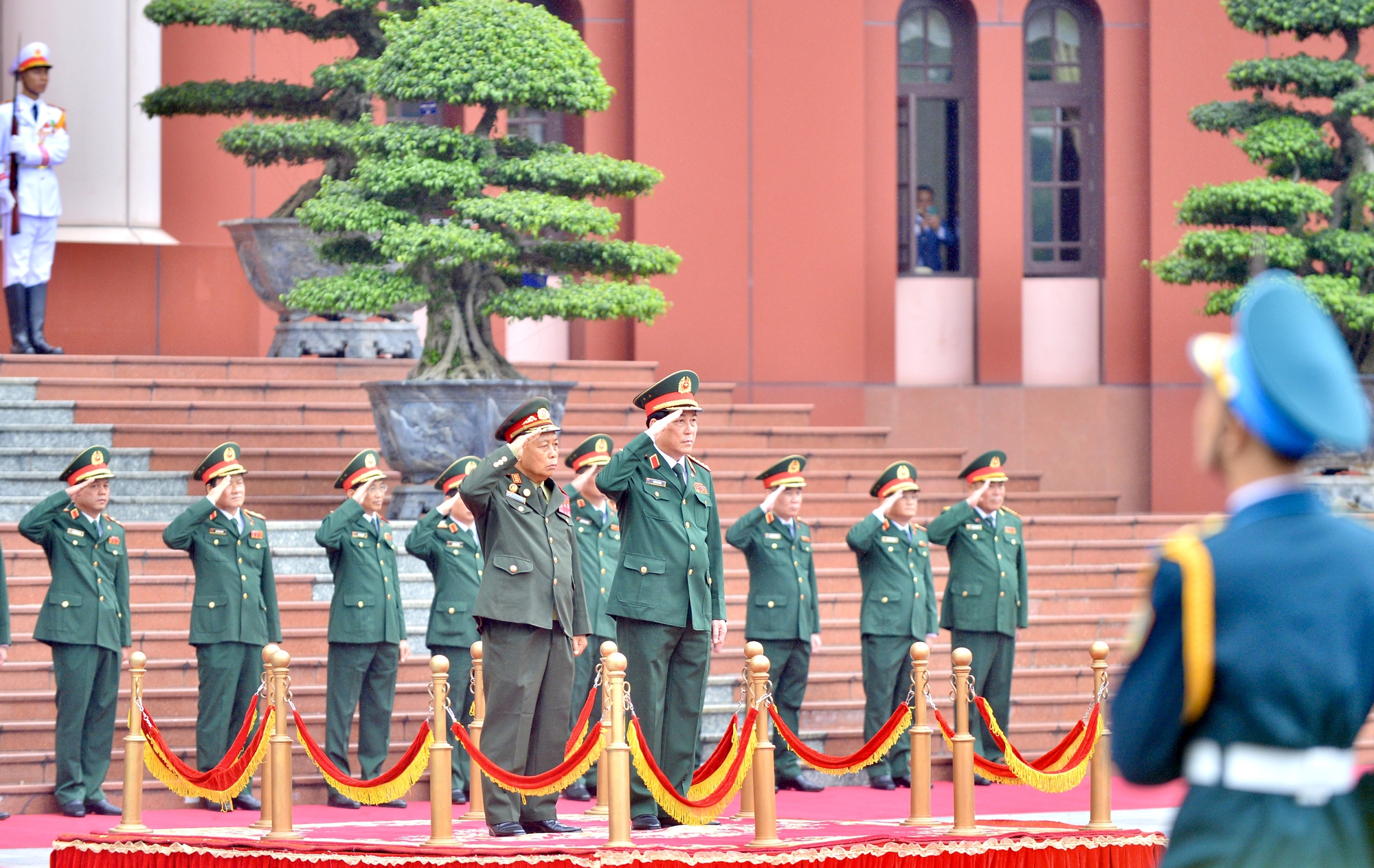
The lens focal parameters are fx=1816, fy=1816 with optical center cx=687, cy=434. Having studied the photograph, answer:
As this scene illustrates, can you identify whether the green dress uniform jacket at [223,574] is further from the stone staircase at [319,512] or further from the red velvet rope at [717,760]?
the red velvet rope at [717,760]

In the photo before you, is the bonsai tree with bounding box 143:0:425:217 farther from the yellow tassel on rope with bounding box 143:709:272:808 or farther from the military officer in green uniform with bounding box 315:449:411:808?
the yellow tassel on rope with bounding box 143:709:272:808

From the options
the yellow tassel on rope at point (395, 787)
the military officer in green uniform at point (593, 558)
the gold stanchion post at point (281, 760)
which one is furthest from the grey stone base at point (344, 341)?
the yellow tassel on rope at point (395, 787)

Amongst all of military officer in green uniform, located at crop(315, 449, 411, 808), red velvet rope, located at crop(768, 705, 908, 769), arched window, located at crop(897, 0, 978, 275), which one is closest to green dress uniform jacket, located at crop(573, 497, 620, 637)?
military officer in green uniform, located at crop(315, 449, 411, 808)

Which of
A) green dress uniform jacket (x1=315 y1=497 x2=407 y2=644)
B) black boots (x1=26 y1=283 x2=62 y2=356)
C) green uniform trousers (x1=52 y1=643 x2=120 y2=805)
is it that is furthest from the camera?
black boots (x1=26 y1=283 x2=62 y2=356)

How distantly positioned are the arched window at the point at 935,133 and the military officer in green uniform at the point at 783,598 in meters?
6.98

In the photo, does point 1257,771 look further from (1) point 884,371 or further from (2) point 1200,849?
(1) point 884,371

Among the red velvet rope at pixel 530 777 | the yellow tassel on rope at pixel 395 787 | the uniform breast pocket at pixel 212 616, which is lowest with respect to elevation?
the yellow tassel on rope at pixel 395 787

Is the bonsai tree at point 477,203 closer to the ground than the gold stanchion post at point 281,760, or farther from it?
farther from it

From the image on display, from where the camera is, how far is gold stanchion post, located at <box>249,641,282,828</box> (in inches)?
277

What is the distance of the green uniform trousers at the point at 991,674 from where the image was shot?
9.48 meters

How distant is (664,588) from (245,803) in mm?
2680

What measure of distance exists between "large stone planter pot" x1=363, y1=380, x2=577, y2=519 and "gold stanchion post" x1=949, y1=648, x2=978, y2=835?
13.4 feet

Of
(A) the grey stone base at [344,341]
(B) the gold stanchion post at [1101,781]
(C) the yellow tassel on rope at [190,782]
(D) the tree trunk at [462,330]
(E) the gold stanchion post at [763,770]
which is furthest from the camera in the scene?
(A) the grey stone base at [344,341]

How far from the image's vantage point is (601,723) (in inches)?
248
